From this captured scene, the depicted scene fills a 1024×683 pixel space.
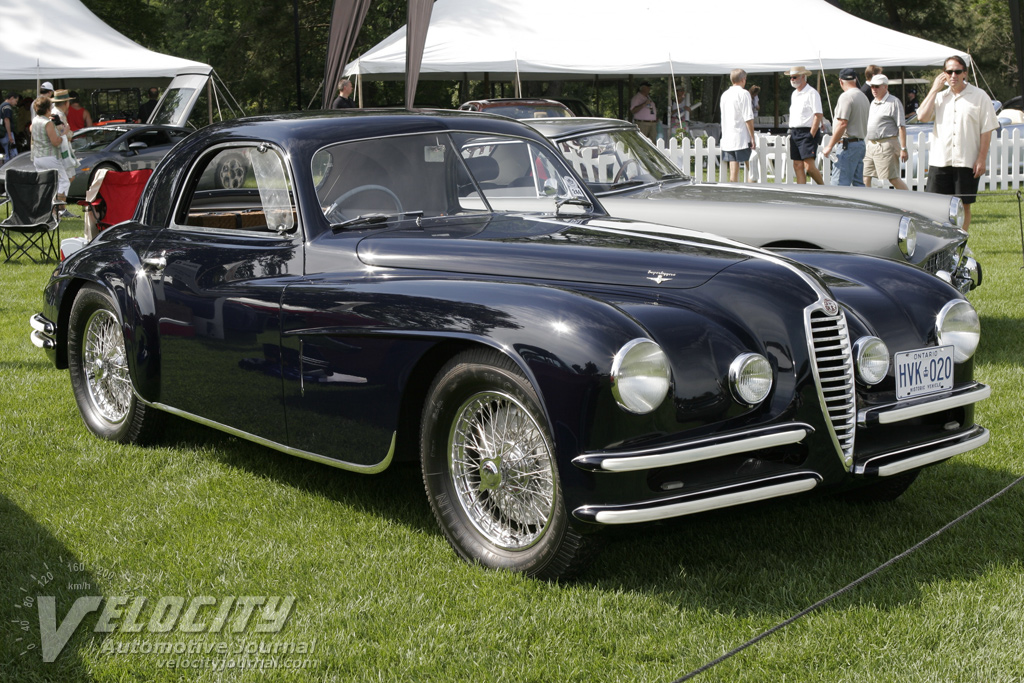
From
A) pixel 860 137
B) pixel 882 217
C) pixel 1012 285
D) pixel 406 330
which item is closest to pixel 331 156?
pixel 406 330

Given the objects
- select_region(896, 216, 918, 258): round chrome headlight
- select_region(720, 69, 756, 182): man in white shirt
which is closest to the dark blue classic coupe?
select_region(896, 216, 918, 258): round chrome headlight

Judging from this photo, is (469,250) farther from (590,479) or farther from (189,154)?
(189,154)

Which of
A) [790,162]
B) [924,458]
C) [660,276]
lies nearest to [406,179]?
[660,276]

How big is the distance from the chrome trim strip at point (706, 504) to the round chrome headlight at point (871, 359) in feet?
1.52

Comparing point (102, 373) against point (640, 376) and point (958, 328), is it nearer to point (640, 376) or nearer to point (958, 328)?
point (640, 376)

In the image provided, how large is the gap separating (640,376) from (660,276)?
0.68 meters

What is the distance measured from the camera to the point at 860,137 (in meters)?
→ 14.2

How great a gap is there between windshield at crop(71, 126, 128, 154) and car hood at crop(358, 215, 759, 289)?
16939mm

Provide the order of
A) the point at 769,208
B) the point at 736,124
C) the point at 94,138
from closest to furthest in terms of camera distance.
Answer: the point at 769,208
the point at 736,124
the point at 94,138

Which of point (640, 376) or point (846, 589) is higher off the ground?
point (640, 376)

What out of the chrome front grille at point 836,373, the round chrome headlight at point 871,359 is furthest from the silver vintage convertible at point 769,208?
the chrome front grille at point 836,373

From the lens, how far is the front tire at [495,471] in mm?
3625

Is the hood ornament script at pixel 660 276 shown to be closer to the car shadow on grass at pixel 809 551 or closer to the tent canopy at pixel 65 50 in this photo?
the car shadow on grass at pixel 809 551

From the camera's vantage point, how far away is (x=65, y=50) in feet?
69.5
